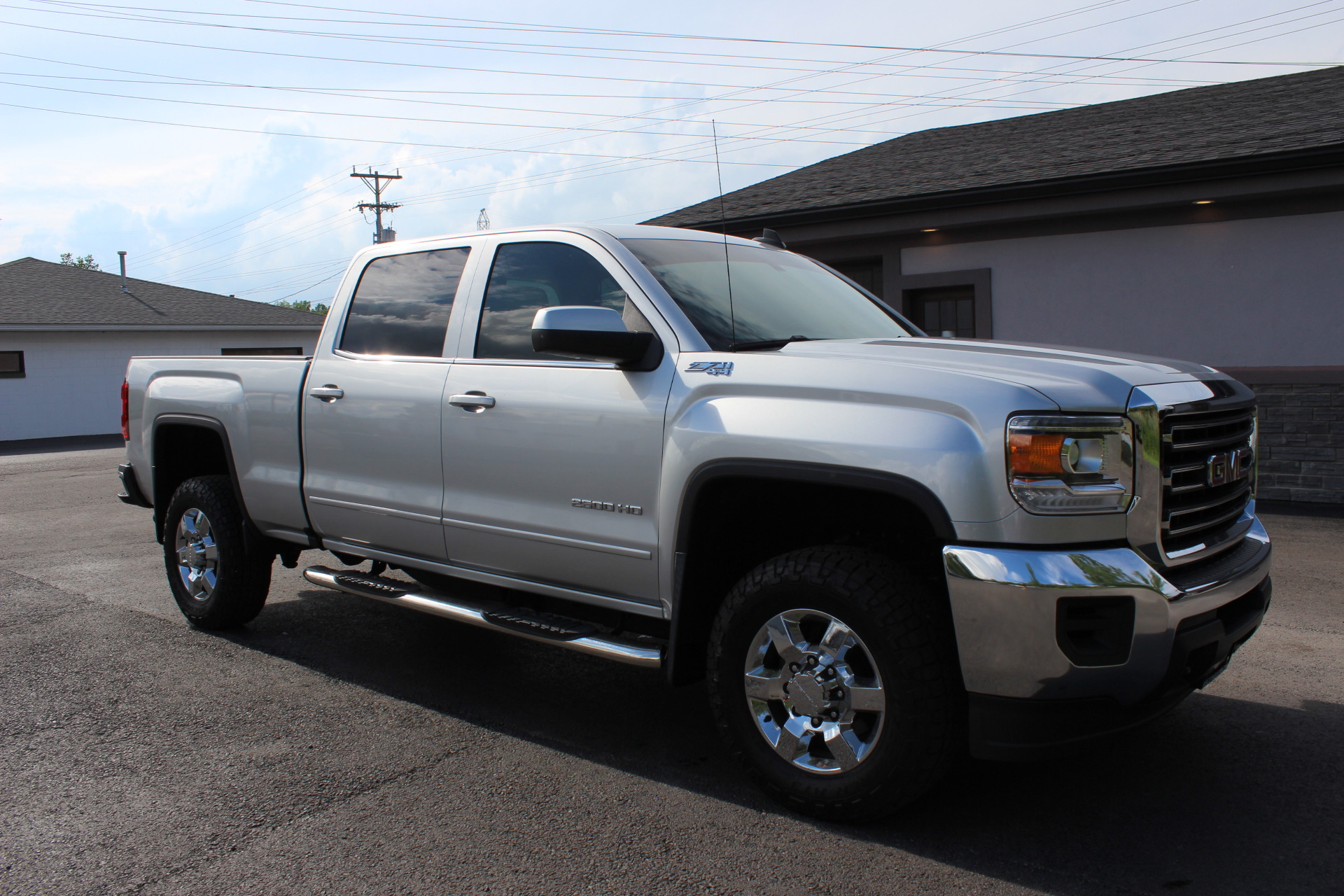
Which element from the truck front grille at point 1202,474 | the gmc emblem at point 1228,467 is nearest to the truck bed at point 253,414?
the truck front grille at point 1202,474

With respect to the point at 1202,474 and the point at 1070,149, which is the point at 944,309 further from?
the point at 1202,474

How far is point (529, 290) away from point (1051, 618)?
2.54 m

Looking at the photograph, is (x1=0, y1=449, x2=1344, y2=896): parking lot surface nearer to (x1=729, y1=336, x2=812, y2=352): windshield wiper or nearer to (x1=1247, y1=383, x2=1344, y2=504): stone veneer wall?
(x1=729, y1=336, x2=812, y2=352): windshield wiper

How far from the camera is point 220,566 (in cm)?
559

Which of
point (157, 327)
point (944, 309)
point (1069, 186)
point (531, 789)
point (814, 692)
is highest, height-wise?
point (1069, 186)

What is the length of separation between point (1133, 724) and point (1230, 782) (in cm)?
90

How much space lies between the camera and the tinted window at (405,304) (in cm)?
463

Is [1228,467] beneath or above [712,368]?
beneath

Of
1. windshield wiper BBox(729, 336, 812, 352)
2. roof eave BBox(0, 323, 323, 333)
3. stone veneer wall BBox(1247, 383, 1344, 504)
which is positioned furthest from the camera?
roof eave BBox(0, 323, 323, 333)

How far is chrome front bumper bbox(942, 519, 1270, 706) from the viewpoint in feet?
9.21

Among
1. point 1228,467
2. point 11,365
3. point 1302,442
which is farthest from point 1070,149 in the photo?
point 11,365

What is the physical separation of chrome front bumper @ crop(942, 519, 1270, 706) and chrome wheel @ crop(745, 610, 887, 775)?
0.38 meters

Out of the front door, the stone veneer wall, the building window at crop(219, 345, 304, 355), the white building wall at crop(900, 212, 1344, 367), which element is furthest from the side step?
the building window at crop(219, 345, 304, 355)

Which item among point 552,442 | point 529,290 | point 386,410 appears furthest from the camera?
point 386,410
